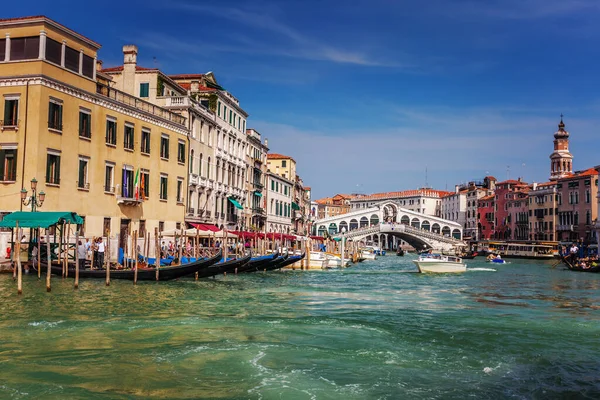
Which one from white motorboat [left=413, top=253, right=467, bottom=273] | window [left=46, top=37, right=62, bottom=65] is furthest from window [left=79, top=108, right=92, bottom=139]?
white motorboat [left=413, top=253, right=467, bottom=273]

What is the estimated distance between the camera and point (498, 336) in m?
10.7

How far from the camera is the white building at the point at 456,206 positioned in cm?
8419

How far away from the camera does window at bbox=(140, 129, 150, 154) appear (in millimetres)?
23531

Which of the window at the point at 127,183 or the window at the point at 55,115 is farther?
the window at the point at 127,183

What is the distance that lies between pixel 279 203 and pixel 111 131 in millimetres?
24920

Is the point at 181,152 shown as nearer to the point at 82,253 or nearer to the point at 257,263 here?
the point at 257,263

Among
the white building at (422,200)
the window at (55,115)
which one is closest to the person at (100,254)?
the window at (55,115)

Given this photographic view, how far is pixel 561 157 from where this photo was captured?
69.3 meters

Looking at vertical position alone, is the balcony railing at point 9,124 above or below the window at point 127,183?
above

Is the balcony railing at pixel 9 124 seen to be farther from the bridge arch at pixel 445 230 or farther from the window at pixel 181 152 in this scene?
the bridge arch at pixel 445 230

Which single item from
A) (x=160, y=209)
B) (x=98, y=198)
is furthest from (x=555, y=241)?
(x=98, y=198)

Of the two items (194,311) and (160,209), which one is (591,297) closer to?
(194,311)

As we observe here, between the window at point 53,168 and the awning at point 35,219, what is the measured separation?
6.58 feet

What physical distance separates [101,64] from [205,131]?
5403 millimetres
